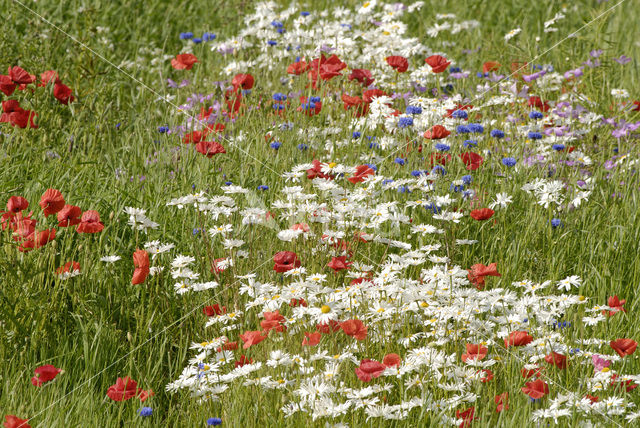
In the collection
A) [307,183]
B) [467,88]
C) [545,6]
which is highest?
[545,6]

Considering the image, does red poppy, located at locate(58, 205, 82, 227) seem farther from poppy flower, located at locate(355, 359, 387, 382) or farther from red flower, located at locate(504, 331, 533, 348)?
red flower, located at locate(504, 331, 533, 348)

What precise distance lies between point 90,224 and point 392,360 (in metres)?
1.10

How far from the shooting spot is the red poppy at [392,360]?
2162 mm

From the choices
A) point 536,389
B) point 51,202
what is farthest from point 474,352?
point 51,202

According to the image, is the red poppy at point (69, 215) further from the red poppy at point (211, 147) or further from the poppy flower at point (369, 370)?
the poppy flower at point (369, 370)

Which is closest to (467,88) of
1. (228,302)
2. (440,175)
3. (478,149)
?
(478,149)

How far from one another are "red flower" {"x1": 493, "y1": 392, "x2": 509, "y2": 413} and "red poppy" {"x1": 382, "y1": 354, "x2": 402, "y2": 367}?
30 centimetres

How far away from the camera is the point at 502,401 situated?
2.15 metres

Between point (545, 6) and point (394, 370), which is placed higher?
point (545, 6)

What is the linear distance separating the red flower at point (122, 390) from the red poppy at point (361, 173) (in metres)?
1.13

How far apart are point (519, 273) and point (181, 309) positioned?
138 cm

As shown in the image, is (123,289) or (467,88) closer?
(123,289)

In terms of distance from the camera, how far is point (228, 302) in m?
2.71

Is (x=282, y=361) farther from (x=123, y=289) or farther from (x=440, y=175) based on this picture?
(x=440, y=175)
